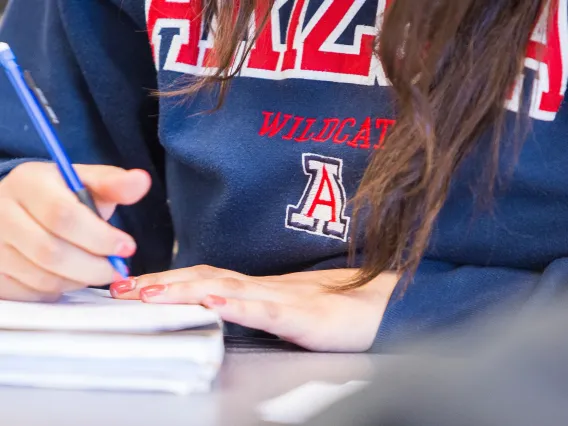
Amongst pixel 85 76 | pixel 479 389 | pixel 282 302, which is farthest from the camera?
pixel 85 76

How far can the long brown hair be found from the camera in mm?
378

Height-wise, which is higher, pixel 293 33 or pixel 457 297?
pixel 293 33

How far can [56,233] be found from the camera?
0.36 meters

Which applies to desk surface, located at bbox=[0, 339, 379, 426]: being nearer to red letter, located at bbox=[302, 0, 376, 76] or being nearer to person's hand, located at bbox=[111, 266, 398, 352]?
person's hand, located at bbox=[111, 266, 398, 352]

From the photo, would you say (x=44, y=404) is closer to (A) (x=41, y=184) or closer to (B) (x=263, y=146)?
(A) (x=41, y=184)

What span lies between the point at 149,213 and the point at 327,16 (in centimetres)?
26

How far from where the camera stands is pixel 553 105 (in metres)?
0.43

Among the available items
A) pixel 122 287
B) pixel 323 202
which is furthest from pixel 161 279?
pixel 323 202

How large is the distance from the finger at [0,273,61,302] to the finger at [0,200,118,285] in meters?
0.01

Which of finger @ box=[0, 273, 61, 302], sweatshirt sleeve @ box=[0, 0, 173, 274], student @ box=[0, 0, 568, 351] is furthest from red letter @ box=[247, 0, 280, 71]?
finger @ box=[0, 273, 61, 302]

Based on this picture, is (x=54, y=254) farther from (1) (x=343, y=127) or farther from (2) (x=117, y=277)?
(1) (x=343, y=127)

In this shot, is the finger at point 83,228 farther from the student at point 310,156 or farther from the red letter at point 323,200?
the red letter at point 323,200

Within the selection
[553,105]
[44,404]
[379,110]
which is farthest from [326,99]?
[44,404]

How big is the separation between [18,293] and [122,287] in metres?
0.05
